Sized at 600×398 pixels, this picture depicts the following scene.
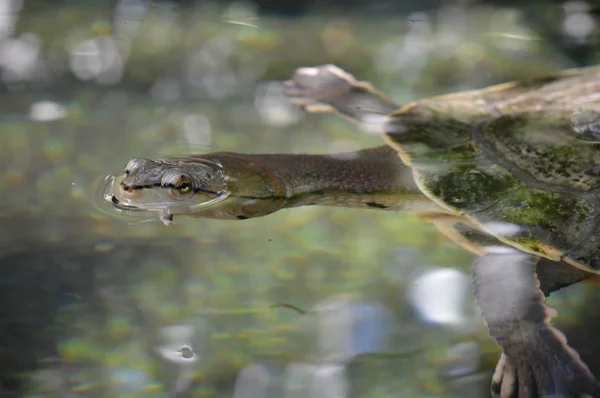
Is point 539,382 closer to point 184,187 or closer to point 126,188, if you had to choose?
point 184,187

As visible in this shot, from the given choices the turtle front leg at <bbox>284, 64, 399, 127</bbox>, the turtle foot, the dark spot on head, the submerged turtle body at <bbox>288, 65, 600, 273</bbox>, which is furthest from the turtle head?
the turtle foot

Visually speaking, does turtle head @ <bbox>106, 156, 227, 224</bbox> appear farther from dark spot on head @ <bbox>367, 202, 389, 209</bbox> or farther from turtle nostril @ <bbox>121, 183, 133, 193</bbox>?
dark spot on head @ <bbox>367, 202, 389, 209</bbox>

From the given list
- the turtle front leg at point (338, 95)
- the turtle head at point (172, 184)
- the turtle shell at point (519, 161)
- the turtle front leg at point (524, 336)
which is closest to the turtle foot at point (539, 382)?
the turtle front leg at point (524, 336)

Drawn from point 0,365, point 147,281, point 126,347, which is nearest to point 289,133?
point 147,281

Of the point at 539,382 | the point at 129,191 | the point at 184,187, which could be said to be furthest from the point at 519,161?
the point at 129,191

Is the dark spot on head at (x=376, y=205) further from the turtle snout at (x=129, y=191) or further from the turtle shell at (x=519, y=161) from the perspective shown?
the turtle snout at (x=129, y=191)
